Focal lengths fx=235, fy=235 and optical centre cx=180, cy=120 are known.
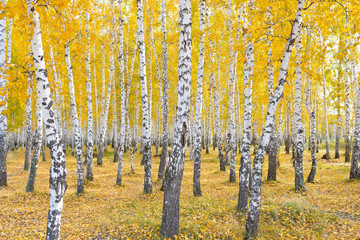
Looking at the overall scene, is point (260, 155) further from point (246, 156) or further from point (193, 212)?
point (193, 212)

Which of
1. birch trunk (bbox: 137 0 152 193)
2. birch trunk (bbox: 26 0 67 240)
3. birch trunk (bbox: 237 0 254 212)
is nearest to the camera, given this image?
birch trunk (bbox: 26 0 67 240)

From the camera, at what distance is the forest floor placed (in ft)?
19.3

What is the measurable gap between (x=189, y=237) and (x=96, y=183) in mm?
7913

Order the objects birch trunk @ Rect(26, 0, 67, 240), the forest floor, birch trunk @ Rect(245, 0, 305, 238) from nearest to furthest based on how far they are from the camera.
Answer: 1. birch trunk @ Rect(26, 0, 67, 240)
2. birch trunk @ Rect(245, 0, 305, 238)
3. the forest floor

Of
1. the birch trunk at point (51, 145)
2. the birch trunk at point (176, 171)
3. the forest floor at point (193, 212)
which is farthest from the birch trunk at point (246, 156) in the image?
the birch trunk at point (51, 145)

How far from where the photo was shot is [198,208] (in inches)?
294

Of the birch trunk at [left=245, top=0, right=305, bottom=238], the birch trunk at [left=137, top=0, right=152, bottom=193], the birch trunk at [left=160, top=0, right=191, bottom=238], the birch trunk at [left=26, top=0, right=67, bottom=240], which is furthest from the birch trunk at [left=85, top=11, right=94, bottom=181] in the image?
the birch trunk at [left=245, top=0, right=305, bottom=238]

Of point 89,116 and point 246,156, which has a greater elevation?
point 89,116

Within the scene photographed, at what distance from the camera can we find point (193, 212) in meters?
7.08

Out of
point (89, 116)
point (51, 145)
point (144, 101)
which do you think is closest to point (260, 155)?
point (51, 145)

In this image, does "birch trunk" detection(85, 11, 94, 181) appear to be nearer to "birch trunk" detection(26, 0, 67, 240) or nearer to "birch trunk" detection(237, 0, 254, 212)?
"birch trunk" detection(26, 0, 67, 240)

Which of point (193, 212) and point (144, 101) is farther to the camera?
point (144, 101)

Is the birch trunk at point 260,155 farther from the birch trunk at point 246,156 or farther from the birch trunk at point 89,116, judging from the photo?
the birch trunk at point 89,116

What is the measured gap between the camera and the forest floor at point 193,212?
589 centimetres
